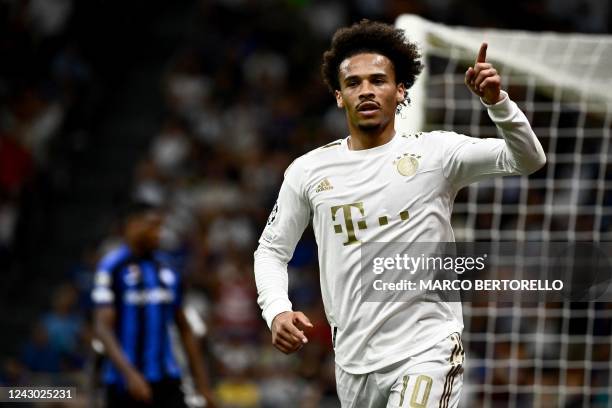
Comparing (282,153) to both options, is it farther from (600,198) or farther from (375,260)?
(375,260)

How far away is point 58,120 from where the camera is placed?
13.3m

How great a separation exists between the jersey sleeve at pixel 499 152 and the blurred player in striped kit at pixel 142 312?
326 centimetres

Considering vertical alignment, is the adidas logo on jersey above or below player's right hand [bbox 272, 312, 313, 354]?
above

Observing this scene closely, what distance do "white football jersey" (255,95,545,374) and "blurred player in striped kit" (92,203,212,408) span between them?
9.01 ft

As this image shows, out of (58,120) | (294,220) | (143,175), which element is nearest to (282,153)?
(143,175)

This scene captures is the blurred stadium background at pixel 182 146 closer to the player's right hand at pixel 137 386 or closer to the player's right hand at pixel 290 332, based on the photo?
the player's right hand at pixel 137 386

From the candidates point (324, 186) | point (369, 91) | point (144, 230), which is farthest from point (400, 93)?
point (144, 230)

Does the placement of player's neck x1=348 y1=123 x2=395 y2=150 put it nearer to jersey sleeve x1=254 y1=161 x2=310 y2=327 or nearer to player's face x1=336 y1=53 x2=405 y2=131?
player's face x1=336 y1=53 x2=405 y2=131

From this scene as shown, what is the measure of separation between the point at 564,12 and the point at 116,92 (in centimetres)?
586

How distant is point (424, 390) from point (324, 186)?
0.94 m

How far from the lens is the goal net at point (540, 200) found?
679 cm

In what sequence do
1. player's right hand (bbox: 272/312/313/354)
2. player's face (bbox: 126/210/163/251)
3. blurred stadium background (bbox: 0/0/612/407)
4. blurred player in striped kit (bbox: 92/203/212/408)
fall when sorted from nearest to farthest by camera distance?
player's right hand (bbox: 272/312/313/354)
blurred player in striped kit (bbox: 92/203/212/408)
player's face (bbox: 126/210/163/251)
blurred stadium background (bbox: 0/0/612/407)

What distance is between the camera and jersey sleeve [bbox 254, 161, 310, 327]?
4645mm

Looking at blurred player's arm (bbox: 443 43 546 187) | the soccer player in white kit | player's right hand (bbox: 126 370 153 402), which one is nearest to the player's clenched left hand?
blurred player's arm (bbox: 443 43 546 187)
